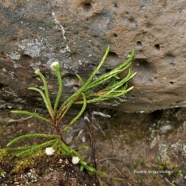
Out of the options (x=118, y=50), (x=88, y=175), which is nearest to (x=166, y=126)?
(x=88, y=175)

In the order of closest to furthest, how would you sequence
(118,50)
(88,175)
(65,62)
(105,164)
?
(118,50)
(65,62)
(88,175)
(105,164)

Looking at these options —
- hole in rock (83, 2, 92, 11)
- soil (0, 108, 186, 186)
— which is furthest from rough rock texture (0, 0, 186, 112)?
soil (0, 108, 186, 186)

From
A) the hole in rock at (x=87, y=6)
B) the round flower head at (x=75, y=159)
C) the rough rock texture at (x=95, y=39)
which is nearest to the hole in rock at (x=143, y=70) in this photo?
the rough rock texture at (x=95, y=39)

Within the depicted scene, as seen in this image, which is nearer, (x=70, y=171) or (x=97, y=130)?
(x=70, y=171)

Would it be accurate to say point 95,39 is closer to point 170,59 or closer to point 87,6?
point 87,6

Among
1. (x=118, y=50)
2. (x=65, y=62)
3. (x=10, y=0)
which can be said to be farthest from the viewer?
(x=65, y=62)

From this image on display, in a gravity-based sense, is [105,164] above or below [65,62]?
below

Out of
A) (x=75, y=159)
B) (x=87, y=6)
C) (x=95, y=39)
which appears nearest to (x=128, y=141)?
(x=75, y=159)

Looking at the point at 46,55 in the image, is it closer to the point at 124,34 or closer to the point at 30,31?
the point at 30,31

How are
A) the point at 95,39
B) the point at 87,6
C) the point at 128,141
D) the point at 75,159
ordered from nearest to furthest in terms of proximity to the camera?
the point at 87,6
the point at 95,39
the point at 75,159
the point at 128,141
